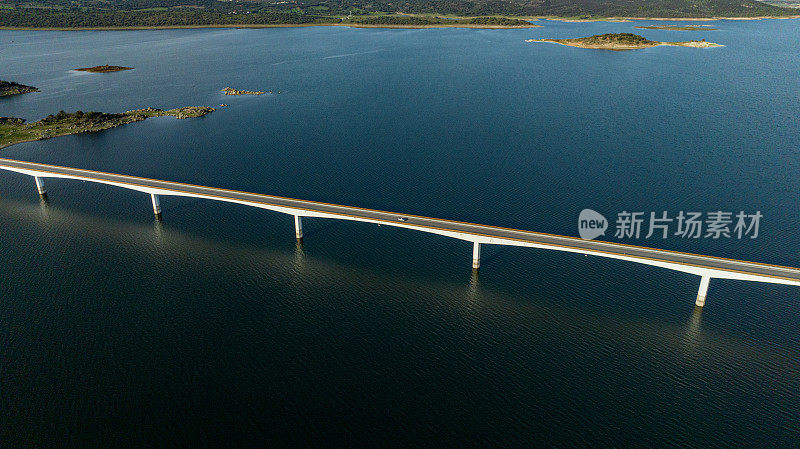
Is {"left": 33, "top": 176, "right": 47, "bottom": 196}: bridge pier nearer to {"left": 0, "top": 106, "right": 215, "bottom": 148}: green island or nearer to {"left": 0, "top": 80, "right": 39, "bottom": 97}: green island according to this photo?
{"left": 0, "top": 106, "right": 215, "bottom": 148}: green island

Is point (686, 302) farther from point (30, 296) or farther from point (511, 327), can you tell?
point (30, 296)

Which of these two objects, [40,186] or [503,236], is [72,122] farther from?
[503,236]

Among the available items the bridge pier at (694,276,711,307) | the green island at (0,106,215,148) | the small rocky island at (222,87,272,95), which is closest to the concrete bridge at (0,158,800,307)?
the bridge pier at (694,276,711,307)

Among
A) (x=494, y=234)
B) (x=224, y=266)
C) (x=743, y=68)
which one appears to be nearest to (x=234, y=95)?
(x=224, y=266)

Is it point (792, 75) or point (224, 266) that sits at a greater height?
point (792, 75)

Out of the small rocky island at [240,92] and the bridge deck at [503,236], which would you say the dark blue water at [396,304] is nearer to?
the bridge deck at [503,236]

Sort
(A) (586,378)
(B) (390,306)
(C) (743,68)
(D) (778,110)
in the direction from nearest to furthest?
(A) (586,378) → (B) (390,306) → (D) (778,110) → (C) (743,68)
